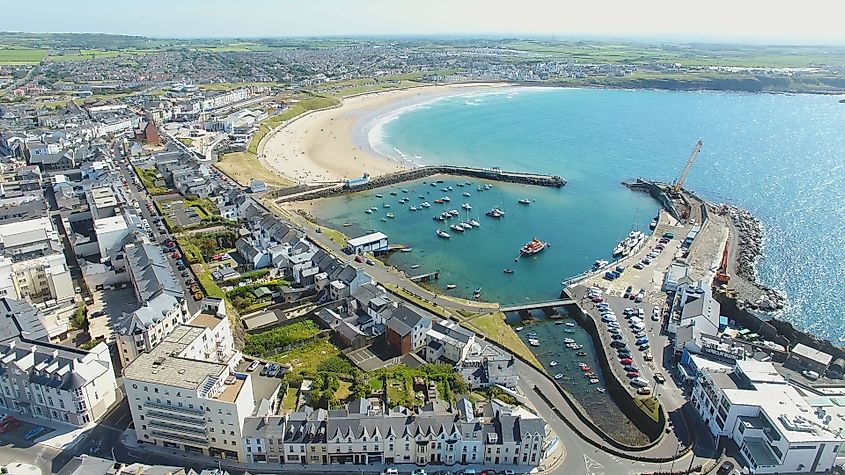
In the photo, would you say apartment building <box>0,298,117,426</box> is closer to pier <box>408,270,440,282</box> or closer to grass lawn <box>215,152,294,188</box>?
pier <box>408,270,440,282</box>

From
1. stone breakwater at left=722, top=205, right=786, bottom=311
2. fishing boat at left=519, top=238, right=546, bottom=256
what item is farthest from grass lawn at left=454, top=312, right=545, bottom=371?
stone breakwater at left=722, top=205, right=786, bottom=311

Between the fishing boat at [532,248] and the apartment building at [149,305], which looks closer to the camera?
the apartment building at [149,305]

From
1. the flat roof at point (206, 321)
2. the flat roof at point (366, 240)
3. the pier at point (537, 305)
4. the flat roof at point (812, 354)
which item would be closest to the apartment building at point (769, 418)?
the flat roof at point (812, 354)

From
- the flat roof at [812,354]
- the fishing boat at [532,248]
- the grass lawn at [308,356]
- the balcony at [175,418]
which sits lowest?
the fishing boat at [532,248]

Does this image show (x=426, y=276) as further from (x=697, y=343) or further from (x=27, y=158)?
(x=27, y=158)

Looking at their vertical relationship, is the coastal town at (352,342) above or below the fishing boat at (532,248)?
above

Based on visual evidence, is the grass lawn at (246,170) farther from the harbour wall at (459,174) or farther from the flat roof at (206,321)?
the flat roof at (206,321)
